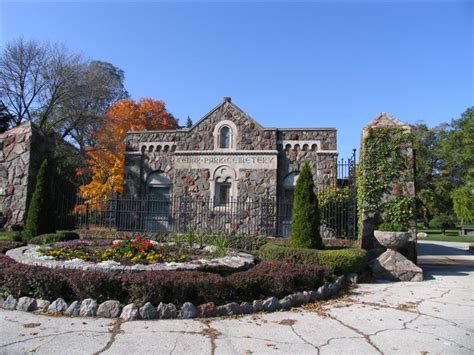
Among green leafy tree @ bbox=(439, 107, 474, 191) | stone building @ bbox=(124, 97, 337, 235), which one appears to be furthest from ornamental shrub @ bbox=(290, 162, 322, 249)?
green leafy tree @ bbox=(439, 107, 474, 191)

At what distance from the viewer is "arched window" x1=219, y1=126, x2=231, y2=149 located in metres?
20.9

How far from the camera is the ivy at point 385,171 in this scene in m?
10.9

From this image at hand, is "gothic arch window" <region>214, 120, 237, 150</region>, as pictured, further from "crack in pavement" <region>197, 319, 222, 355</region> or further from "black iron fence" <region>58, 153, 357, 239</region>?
"crack in pavement" <region>197, 319, 222, 355</region>

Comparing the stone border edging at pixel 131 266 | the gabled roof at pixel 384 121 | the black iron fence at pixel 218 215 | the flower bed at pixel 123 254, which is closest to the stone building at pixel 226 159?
the black iron fence at pixel 218 215

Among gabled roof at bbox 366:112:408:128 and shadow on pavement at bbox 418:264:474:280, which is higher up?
gabled roof at bbox 366:112:408:128

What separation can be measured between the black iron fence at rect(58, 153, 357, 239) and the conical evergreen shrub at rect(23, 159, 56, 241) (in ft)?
8.09

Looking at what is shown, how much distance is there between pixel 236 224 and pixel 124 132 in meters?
12.5

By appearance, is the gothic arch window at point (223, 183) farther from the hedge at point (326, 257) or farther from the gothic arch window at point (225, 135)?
the hedge at point (326, 257)

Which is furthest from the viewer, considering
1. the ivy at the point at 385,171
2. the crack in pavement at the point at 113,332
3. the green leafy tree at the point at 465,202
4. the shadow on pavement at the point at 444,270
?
the green leafy tree at the point at 465,202

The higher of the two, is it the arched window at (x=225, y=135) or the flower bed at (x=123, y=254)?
the arched window at (x=225, y=135)

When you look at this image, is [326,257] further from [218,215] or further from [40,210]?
[218,215]

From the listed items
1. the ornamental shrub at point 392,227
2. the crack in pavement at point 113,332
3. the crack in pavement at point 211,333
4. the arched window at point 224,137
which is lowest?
the crack in pavement at point 211,333

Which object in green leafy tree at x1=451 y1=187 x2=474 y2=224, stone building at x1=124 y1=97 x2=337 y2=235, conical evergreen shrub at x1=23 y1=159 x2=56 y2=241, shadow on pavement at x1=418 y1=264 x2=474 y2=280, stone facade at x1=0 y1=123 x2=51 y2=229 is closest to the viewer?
shadow on pavement at x1=418 y1=264 x2=474 y2=280

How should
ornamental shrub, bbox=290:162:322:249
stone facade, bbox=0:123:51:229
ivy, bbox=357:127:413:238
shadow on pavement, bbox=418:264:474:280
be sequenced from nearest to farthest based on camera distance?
ornamental shrub, bbox=290:162:322:249
shadow on pavement, bbox=418:264:474:280
ivy, bbox=357:127:413:238
stone facade, bbox=0:123:51:229
